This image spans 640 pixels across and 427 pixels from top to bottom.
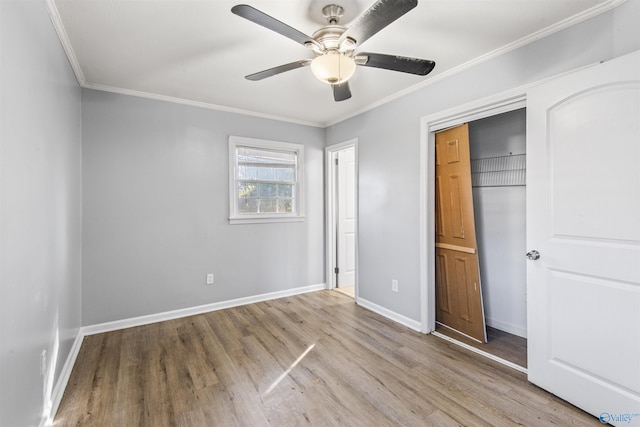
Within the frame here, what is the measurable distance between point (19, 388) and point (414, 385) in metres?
2.17

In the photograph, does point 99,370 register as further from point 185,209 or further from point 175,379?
point 185,209

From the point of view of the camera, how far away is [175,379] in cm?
218

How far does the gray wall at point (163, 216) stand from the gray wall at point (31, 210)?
27.8 inches

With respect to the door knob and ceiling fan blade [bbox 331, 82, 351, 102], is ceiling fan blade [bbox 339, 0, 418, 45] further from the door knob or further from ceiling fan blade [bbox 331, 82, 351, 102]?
the door knob

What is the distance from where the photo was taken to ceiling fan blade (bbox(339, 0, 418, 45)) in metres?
1.31

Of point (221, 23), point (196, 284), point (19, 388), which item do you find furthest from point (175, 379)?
point (221, 23)

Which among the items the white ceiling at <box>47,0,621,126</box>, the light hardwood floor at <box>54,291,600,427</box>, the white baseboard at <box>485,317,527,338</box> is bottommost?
the light hardwood floor at <box>54,291,600,427</box>

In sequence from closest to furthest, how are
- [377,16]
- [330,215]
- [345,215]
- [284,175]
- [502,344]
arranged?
[377,16]
[502,344]
[284,175]
[330,215]
[345,215]

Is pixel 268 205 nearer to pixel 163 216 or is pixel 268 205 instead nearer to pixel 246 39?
pixel 163 216

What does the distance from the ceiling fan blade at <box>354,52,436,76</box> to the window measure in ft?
7.29

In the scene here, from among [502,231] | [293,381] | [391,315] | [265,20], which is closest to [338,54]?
[265,20]

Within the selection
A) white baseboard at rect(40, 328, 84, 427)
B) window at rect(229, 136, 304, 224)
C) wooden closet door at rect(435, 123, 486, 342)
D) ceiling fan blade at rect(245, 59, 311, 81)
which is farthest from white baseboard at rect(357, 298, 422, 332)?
white baseboard at rect(40, 328, 84, 427)

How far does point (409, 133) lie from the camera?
10.00 feet

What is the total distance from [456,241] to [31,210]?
3.16 metres
